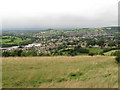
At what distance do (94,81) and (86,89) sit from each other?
3.76 ft

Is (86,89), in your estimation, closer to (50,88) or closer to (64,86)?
(64,86)

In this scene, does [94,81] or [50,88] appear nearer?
[50,88]

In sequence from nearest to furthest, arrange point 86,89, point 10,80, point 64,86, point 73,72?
point 86,89
point 64,86
point 10,80
point 73,72

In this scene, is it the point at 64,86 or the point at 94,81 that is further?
the point at 94,81

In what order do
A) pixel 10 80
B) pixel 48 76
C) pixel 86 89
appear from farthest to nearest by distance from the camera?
pixel 48 76, pixel 10 80, pixel 86 89

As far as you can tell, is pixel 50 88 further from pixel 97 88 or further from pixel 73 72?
pixel 73 72

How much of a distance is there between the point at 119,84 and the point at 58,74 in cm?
368

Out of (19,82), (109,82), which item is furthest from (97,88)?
(19,82)

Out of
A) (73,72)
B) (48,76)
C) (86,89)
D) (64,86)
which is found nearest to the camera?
(86,89)

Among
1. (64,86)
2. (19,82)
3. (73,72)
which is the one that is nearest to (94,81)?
(64,86)

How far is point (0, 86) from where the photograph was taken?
6504 millimetres

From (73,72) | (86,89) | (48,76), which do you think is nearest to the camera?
(86,89)

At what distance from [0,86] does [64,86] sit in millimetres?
3187

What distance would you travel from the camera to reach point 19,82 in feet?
23.2
